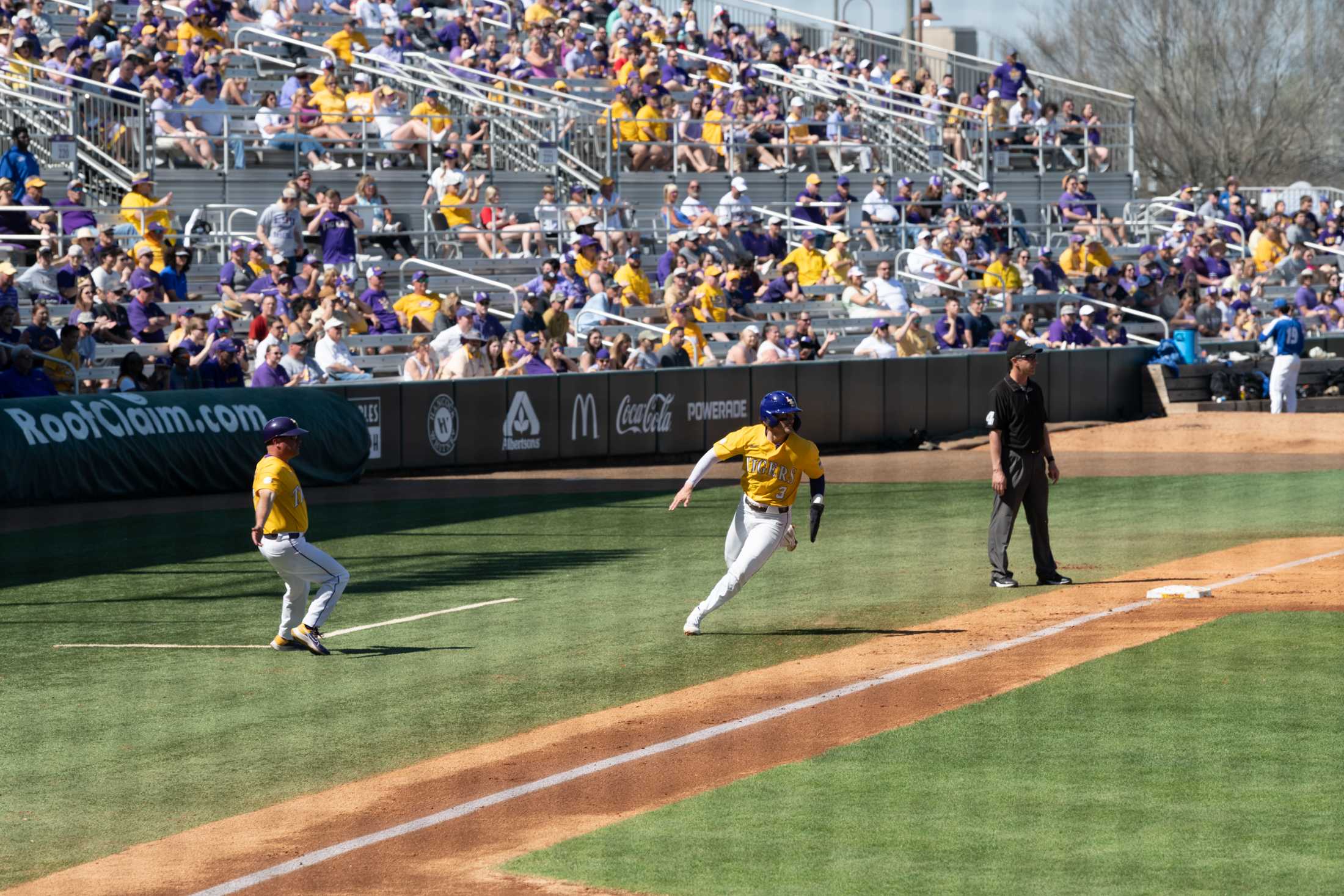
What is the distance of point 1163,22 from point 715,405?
104ft

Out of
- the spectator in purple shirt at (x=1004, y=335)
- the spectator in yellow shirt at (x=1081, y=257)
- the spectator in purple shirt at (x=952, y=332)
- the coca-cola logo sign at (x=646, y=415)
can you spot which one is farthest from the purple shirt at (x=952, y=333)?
the coca-cola logo sign at (x=646, y=415)

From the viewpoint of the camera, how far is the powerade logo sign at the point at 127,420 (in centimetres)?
1869

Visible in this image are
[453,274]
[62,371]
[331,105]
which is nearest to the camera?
[62,371]

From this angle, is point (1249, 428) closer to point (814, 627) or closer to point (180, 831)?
point (814, 627)

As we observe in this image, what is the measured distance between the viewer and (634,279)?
26891 millimetres

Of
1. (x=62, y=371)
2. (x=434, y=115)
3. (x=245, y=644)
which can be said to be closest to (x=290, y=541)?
(x=245, y=644)

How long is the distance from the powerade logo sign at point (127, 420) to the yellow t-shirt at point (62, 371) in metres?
0.87

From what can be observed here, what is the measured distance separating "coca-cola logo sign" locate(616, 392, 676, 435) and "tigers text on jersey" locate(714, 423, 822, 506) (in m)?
12.8

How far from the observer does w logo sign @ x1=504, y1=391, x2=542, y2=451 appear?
923 inches

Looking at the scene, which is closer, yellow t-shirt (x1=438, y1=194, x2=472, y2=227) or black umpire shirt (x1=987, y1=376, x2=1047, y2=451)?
black umpire shirt (x1=987, y1=376, x2=1047, y2=451)

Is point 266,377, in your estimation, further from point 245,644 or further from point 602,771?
point 602,771

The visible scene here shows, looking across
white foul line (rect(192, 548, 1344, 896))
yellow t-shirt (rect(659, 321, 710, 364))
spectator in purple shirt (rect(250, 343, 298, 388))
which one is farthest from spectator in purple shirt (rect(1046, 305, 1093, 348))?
white foul line (rect(192, 548, 1344, 896))

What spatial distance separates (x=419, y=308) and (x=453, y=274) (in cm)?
192

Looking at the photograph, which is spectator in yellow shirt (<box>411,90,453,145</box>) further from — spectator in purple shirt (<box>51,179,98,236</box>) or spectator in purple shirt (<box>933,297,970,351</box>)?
spectator in purple shirt (<box>933,297,970,351</box>)
